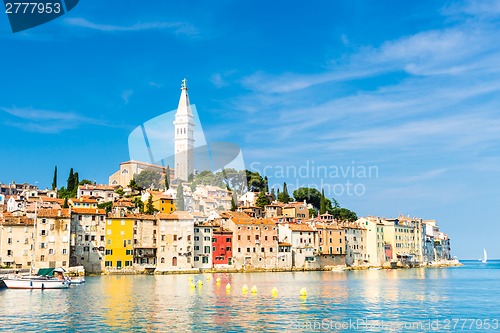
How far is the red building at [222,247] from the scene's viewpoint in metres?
77.9

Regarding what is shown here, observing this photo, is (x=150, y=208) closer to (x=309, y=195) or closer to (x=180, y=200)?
(x=180, y=200)

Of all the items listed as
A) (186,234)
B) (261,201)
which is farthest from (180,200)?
(186,234)

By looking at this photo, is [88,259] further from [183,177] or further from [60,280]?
[183,177]

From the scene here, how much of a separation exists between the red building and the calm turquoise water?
3002cm

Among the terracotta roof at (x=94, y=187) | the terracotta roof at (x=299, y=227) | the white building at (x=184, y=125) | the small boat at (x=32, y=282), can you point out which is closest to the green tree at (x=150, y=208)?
the terracotta roof at (x=94, y=187)

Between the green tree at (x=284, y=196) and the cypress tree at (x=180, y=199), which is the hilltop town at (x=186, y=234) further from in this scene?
the green tree at (x=284, y=196)

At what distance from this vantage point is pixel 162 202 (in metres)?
90.4

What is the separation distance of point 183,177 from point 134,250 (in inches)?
2004

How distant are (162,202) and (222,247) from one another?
16.5 m

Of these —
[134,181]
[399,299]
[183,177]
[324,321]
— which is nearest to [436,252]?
[183,177]

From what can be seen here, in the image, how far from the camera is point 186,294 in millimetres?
42375

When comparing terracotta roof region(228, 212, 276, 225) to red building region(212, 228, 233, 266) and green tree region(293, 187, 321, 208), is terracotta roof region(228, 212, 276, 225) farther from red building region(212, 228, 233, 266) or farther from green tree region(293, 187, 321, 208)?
green tree region(293, 187, 321, 208)

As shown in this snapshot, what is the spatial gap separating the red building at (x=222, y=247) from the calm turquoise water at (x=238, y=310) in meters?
30.0

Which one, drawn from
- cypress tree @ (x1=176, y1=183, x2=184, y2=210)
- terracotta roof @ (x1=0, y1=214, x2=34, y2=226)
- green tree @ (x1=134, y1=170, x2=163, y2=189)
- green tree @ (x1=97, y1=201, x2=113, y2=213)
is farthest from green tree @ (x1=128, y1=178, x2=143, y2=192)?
terracotta roof @ (x1=0, y1=214, x2=34, y2=226)
